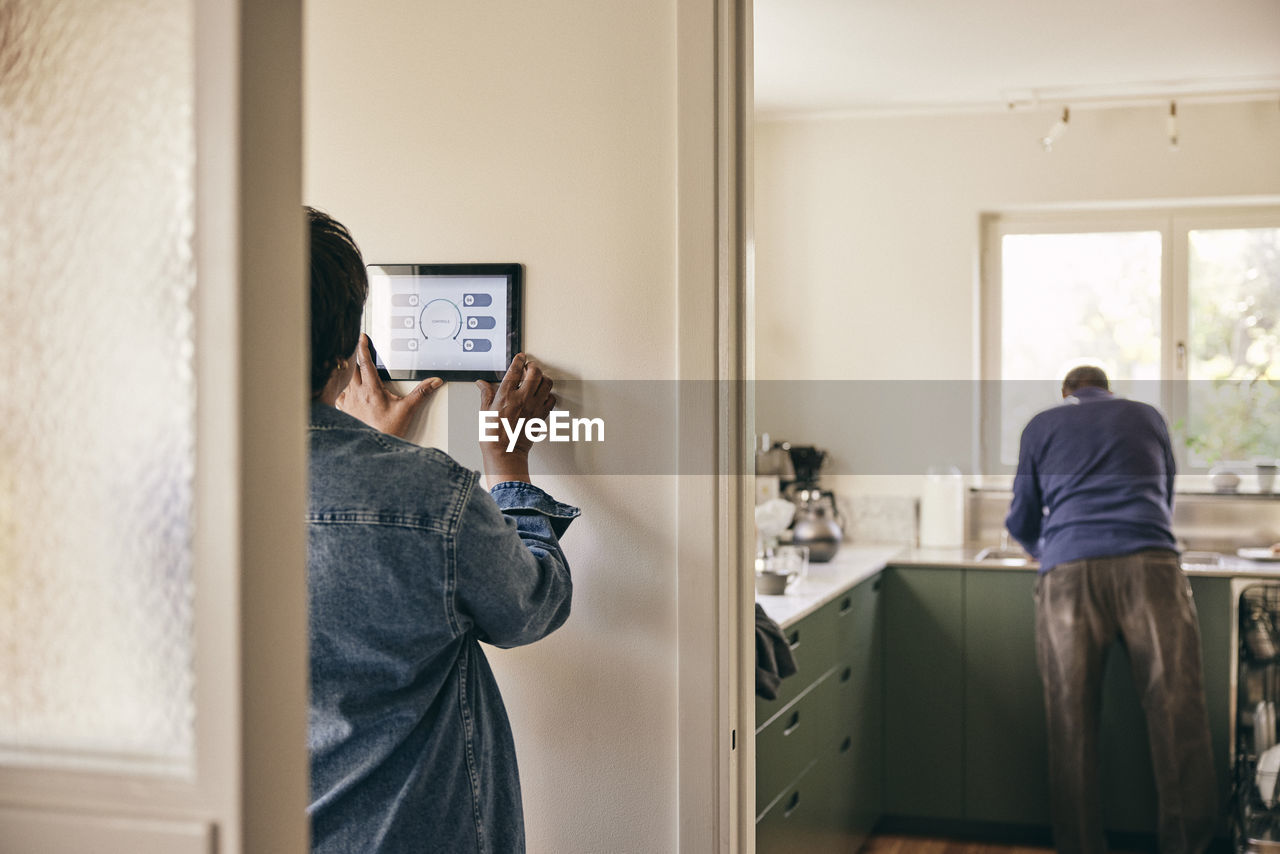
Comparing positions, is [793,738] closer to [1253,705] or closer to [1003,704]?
[1003,704]

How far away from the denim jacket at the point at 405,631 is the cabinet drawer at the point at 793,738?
130 cm

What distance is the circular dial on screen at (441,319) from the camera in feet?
5.69

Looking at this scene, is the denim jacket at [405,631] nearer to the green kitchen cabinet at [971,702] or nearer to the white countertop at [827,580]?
the white countertop at [827,580]

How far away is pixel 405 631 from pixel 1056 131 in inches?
143

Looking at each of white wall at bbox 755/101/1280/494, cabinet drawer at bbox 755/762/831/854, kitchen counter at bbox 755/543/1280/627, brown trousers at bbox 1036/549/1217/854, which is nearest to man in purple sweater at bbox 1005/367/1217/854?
brown trousers at bbox 1036/549/1217/854

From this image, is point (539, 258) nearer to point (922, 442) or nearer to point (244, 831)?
point (244, 831)

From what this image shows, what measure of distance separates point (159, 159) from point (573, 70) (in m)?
1.13

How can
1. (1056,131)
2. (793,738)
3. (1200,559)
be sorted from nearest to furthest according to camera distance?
(793,738) → (1200,559) → (1056,131)

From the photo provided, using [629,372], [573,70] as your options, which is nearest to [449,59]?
[573,70]

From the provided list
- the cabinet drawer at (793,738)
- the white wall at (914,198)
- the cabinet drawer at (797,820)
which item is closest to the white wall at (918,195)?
the white wall at (914,198)

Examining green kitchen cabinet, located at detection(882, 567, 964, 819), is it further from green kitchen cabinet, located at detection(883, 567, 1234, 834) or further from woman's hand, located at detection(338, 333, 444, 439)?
woman's hand, located at detection(338, 333, 444, 439)

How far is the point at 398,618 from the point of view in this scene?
1272 millimetres

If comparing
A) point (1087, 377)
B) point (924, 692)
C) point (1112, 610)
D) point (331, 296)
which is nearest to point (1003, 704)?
point (924, 692)

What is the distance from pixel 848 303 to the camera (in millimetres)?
4617
